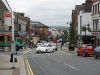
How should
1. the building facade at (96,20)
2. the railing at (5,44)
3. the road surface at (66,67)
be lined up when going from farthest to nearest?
the building facade at (96,20) < the railing at (5,44) < the road surface at (66,67)

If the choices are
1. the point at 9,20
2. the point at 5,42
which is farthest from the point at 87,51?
the point at 9,20

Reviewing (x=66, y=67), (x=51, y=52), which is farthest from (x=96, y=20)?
(x=66, y=67)

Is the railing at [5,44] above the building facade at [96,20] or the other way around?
the other way around

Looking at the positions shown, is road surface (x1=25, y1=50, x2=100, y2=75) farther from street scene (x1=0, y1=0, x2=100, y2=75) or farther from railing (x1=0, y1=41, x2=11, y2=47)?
railing (x1=0, y1=41, x2=11, y2=47)

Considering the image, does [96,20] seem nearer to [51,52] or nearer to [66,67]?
[51,52]

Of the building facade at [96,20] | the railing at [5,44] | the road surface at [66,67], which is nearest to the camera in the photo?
the road surface at [66,67]

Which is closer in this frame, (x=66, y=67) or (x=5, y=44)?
(x=66, y=67)

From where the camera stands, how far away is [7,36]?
3014 inches

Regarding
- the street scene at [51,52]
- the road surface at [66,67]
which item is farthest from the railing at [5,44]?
the road surface at [66,67]

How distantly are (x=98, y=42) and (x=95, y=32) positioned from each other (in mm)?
2136

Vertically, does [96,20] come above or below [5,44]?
above

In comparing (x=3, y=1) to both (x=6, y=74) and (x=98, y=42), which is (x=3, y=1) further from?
(x=98, y=42)

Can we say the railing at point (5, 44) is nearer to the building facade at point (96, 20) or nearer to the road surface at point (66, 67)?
the building facade at point (96, 20)

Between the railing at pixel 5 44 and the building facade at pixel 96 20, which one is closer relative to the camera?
the railing at pixel 5 44
